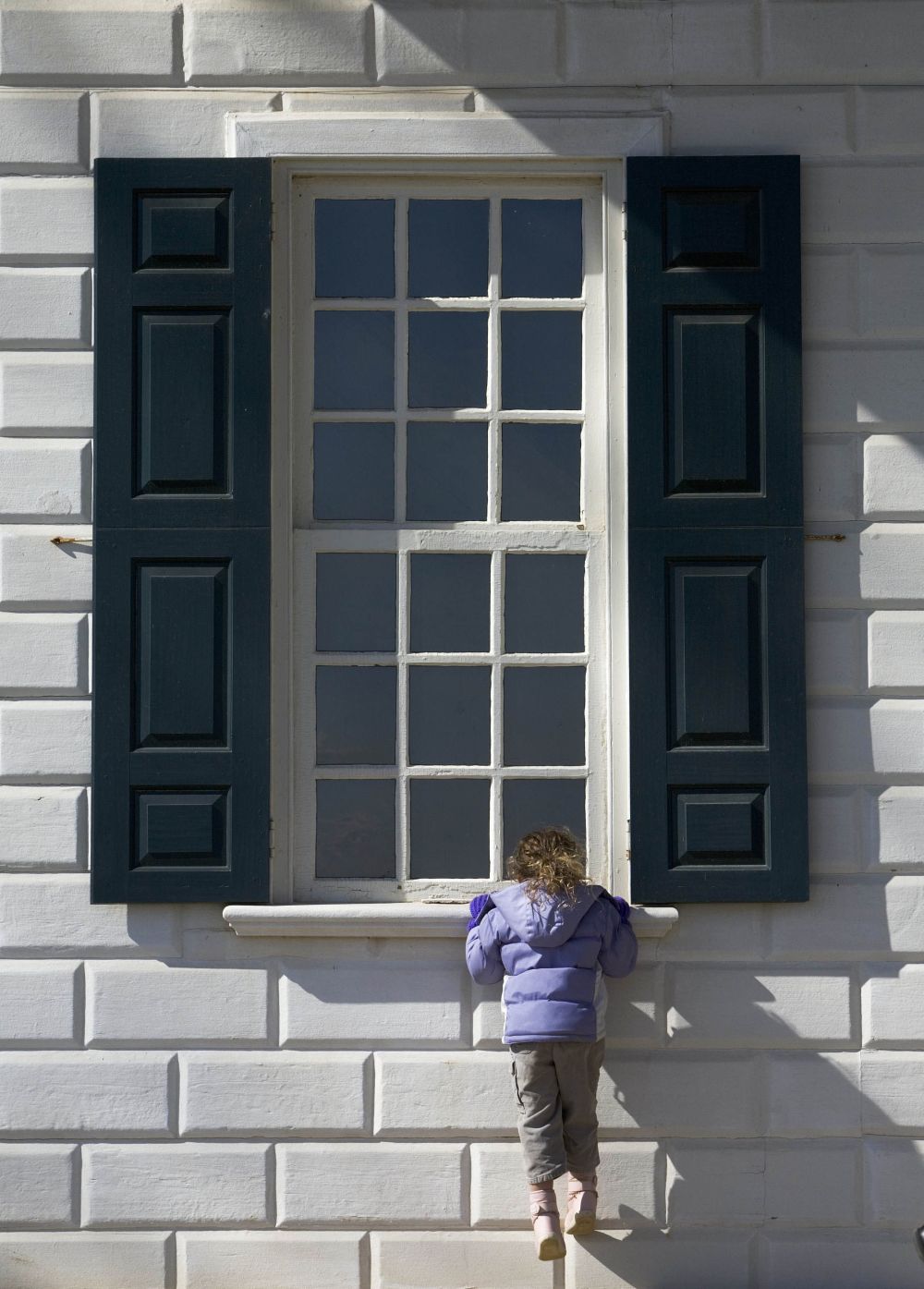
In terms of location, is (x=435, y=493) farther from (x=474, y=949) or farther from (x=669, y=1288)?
(x=669, y=1288)

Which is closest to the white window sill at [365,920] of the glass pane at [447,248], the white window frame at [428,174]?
the white window frame at [428,174]

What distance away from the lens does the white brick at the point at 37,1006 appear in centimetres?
393

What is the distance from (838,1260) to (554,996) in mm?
1331

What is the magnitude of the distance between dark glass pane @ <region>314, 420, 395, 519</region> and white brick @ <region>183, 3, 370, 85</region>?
1.13 metres

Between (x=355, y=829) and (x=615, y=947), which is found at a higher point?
(x=355, y=829)

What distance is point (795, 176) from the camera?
393 centimetres

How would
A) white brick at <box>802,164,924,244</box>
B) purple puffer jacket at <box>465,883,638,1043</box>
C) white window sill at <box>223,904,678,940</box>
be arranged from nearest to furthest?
1. purple puffer jacket at <box>465,883,638,1043</box>
2. white window sill at <box>223,904,678,940</box>
3. white brick at <box>802,164,924,244</box>

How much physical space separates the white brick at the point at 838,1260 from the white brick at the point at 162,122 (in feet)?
13.0

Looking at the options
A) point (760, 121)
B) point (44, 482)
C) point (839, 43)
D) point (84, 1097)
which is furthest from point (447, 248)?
point (84, 1097)

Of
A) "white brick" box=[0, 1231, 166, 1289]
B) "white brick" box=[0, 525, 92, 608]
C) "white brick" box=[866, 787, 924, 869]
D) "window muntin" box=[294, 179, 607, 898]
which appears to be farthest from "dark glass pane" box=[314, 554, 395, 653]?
"white brick" box=[0, 1231, 166, 1289]

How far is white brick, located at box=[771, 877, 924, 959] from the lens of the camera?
12.9 feet

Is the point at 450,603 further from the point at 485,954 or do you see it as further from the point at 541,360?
the point at 485,954

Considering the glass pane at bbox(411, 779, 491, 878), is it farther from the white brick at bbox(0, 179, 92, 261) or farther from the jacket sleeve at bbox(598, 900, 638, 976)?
the white brick at bbox(0, 179, 92, 261)

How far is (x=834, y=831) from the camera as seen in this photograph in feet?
12.9
